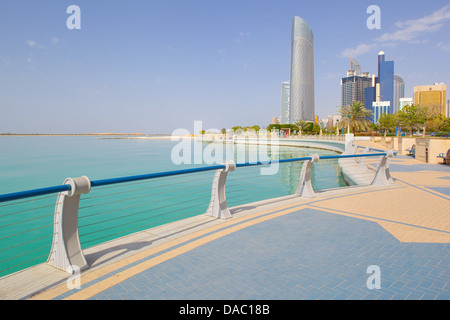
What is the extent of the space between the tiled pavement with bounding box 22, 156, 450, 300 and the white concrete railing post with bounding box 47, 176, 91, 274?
0.40 meters

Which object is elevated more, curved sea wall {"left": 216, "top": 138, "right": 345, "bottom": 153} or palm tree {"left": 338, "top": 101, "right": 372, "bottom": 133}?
palm tree {"left": 338, "top": 101, "right": 372, "bottom": 133}

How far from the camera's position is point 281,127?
145875mm

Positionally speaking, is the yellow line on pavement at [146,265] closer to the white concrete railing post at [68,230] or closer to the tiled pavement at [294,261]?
the tiled pavement at [294,261]

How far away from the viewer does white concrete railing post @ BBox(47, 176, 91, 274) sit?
11.9ft

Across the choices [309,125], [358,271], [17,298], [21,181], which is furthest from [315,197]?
[309,125]

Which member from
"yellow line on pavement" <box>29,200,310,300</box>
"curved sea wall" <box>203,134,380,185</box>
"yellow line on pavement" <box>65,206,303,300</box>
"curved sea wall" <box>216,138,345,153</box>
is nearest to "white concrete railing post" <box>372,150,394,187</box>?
"curved sea wall" <box>203,134,380,185</box>

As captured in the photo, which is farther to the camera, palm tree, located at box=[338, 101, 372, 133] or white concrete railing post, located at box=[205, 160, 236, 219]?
palm tree, located at box=[338, 101, 372, 133]

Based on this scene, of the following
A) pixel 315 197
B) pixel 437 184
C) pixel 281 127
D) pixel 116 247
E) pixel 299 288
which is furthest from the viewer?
pixel 281 127

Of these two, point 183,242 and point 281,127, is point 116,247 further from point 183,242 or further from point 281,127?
point 281,127

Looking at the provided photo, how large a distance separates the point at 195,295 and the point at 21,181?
29.2 meters

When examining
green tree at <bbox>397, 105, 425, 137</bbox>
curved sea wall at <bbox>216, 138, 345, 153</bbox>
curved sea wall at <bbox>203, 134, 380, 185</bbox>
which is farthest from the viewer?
green tree at <bbox>397, 105, 425, 137</bbox>

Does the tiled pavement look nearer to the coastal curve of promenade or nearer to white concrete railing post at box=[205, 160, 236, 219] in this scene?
the coastal curve of promenade

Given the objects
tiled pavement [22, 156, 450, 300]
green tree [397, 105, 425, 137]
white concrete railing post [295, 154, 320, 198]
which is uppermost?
green tree [397, 105, 425, 137]
